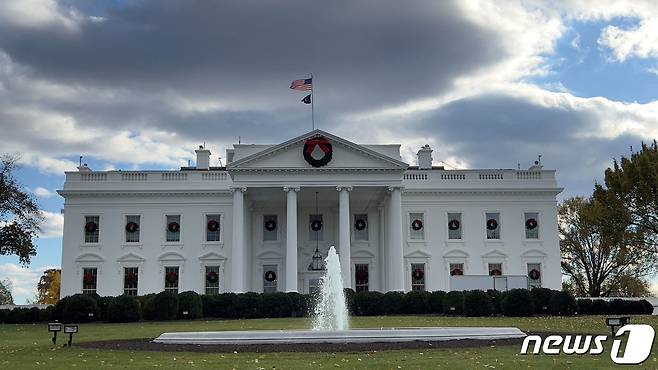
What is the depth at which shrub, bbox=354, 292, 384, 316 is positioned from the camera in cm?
3959

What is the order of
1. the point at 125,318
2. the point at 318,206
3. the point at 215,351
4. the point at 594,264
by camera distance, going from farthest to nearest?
the point at 594,264 → the point at 318,206 → the point at 125,318 → the point at 215,351

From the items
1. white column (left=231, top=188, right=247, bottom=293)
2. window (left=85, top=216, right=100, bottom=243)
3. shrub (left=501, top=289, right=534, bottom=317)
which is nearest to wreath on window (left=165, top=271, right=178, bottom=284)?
window (left=85, top=216, right=100, bottom=243)

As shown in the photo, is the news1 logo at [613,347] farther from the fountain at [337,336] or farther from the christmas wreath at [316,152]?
the christmas wreath at [316,152]

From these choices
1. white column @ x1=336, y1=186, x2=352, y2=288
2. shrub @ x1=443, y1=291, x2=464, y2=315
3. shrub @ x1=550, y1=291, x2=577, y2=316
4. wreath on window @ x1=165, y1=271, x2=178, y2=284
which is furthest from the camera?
wreath on window @ x1=165, y1=271, x2=178, y2=284

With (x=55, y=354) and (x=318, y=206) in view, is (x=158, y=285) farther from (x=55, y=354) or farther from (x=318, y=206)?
(x=55, y=354)

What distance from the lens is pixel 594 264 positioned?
63.1 meters

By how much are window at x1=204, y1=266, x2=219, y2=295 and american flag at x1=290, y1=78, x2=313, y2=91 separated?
531 inches

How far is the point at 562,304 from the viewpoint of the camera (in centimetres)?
3709

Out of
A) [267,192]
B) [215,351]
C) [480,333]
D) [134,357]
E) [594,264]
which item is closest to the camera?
[134,357]

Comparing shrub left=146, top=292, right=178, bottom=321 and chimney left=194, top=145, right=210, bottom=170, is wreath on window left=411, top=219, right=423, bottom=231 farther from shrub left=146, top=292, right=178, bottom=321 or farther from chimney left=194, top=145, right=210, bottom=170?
shrub left=146, top=292, right=178, bottom=321

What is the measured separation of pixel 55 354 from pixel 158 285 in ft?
107

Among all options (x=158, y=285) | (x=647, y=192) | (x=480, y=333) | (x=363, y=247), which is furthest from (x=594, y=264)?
(x=480, y=333)

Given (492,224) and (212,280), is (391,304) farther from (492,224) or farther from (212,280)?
(212,280)

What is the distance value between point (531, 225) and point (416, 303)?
14570 millimetres
